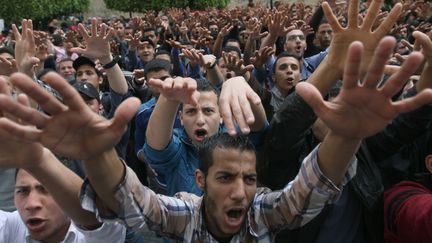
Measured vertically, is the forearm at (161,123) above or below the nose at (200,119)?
above

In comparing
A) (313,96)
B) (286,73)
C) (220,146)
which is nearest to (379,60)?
(313,96)

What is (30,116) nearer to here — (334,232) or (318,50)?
(334,232)

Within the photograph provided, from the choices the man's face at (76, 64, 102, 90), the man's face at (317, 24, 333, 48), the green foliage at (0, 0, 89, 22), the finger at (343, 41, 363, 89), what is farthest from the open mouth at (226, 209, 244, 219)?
the green foliage at (0, 0, 89, 22)

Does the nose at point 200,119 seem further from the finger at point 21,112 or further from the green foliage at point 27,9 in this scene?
the green foliage at point 27,9

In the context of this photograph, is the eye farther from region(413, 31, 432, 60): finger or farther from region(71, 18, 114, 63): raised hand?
region(71, 18, 114, 63): raised hand

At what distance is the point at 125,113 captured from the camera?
1.53m

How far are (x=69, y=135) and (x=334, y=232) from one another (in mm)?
1302

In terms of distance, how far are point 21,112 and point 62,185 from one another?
0.43 meters

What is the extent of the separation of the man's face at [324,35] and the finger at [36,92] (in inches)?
217

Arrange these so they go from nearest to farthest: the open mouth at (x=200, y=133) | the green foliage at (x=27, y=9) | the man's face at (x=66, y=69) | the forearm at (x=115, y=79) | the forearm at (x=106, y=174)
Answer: the forearm at (x=106, y=174) → the open mouth at (x=200, y=133) → the forearm at (x=115, y=79) → the man's face at (x=66, y=69) → the green foliage at (x=27, y=9)

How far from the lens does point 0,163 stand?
63.6 inches

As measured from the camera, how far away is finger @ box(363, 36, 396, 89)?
4.56ft

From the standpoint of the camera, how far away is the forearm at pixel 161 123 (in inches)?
85.7

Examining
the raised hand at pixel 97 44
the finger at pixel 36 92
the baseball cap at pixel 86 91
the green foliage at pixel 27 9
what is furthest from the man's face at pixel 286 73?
the green foliage at pixel 27 9
